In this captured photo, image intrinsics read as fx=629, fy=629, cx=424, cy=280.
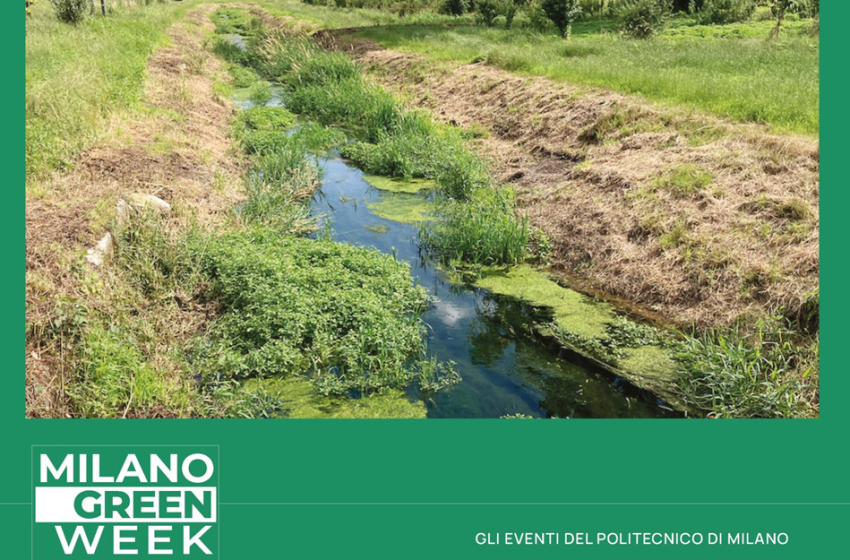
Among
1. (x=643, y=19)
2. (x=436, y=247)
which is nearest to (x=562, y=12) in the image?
(x=643, y=19)

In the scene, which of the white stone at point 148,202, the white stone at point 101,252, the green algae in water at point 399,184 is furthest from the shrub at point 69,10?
the white stone at point 101,252

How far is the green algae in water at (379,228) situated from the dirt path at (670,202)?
2.25 m

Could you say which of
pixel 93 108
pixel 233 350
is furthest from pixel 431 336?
pixel 93 108

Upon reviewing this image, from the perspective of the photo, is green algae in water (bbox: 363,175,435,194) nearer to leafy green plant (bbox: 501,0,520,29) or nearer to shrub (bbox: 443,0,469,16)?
leafy green plant (bbox: 501,0,520,29)

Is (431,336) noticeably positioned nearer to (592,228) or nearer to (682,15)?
(592,228)

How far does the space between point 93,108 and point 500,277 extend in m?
7.21

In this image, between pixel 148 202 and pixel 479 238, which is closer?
pixel 148 202

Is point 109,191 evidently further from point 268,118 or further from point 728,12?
point 728,12

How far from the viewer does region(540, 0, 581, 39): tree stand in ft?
76.3

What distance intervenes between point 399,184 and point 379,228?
7.14 feet

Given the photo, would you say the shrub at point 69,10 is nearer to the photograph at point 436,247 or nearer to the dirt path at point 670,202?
the photograph at point 436,247

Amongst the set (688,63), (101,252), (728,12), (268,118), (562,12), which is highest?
(728,12)

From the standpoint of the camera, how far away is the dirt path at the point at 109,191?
503 cm

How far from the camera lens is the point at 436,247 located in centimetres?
878
